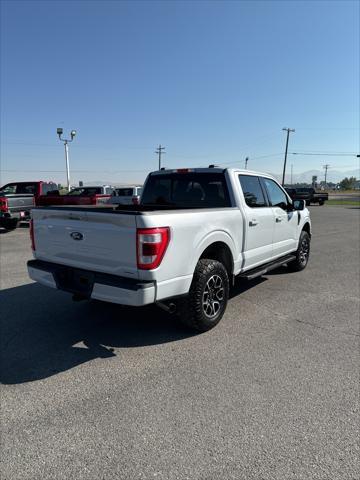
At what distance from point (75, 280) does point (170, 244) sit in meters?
1.22

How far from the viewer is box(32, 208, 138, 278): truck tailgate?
3281 millimetres

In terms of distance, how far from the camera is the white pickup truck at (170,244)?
3.25 metres

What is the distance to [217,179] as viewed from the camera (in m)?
4.83

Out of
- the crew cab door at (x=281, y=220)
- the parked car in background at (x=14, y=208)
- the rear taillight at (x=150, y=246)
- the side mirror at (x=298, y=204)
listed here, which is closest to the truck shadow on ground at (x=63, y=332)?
the rear taillight at (x=150, y=246)

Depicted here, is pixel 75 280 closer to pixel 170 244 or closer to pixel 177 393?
pixel 170 244

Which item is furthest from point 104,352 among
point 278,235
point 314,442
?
point 278,235

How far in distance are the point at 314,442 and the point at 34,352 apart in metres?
2.72

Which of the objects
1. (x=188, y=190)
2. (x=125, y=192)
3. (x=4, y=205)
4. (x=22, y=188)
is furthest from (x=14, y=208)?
(x=188, y=190)

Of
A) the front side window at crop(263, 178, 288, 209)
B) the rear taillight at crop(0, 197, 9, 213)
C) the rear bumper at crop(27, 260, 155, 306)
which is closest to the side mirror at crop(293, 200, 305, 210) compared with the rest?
the front side window at crop(263, 178, 288, 209)

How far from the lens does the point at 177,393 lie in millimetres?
2908

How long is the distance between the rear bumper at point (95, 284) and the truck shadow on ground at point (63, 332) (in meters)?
0.59

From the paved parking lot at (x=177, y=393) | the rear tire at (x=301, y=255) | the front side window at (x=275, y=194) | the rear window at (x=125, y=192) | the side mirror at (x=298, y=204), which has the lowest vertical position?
the paved parking lot at (x=177, y=393)

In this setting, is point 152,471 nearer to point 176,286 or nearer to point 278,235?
point 176,286

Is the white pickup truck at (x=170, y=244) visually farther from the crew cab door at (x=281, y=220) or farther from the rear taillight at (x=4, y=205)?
the rear taillight at (x=4, y=205)
